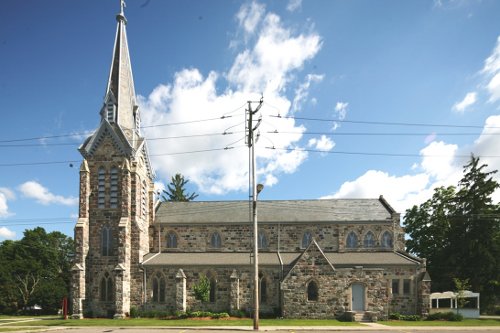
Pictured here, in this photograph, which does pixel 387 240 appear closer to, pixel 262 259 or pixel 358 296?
pixel 358 296

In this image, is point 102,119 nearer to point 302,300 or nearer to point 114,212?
point 114,212

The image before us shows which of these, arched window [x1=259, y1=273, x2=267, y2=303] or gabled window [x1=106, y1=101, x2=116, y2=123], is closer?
arched window [x1=259, y1=273, x2=267, y2=303]

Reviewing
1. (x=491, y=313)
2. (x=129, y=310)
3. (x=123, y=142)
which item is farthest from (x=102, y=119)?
(x=491, y=313)

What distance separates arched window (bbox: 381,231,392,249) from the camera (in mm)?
39250

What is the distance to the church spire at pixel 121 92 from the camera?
3978 cm

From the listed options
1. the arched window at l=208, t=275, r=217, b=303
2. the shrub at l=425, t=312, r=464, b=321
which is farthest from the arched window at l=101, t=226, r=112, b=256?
the shrub at l=425, t=312, r=464, b=321

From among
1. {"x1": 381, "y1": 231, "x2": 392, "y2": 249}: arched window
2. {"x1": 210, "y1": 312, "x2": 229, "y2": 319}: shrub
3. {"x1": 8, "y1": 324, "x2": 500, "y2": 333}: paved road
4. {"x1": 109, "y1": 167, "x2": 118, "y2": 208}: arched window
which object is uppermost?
{"x1": 109, "y1": 167, "x2": 118, "y2": 208}: arched window

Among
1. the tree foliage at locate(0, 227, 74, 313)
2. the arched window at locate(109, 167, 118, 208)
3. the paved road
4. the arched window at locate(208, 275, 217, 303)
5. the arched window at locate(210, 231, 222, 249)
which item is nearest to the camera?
the paved road

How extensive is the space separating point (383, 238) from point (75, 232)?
28432mm

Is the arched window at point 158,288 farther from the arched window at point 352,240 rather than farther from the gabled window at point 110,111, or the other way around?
the arched window at point 352,240

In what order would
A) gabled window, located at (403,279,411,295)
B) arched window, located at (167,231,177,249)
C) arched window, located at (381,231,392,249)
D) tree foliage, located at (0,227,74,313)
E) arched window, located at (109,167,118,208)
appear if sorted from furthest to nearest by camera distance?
tree foliage, located at (0,227,74,313), arched window, located at (167,231,177,249), arched window, located at (381,231,392,249), arched window, located at (109,167,118,208), gabled window, located at (403,279,411,295)

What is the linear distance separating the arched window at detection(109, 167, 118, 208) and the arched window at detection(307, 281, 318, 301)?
1847 centimetres

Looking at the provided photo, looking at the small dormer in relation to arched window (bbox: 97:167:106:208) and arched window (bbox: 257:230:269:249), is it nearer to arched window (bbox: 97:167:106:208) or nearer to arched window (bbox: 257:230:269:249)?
arched window (bbox: 97:167:106:208)

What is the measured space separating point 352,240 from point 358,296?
6.92m
